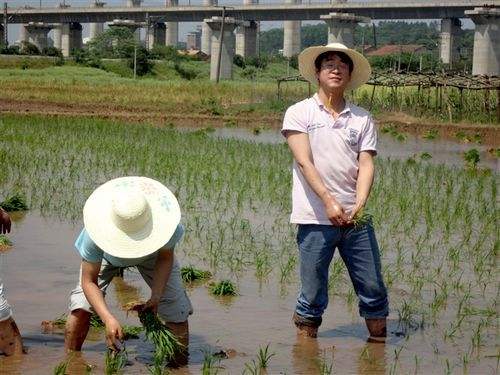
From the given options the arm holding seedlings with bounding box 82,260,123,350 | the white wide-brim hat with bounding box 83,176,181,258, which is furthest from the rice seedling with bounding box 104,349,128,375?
the white wide-brim hat with bounding box 83,176,181,258

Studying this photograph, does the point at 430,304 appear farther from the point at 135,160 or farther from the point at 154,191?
the point at 135,160

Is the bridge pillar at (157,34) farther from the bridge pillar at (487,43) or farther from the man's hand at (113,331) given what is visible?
the man's hand at (113,331)

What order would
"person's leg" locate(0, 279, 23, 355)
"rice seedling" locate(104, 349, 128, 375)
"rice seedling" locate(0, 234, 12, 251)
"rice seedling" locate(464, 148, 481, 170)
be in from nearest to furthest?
"rice seedling" locate(104, 349, 128, 375) < "person's leg" locate(0, 279, 23, 355) < "rice seedling" locate(0, 234, 12, 251) < "rice seedling" locate(464, 148, 481, 170)

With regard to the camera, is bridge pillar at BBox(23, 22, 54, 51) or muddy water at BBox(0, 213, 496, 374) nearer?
muddy water at BBox(0, 213, 496, 374)

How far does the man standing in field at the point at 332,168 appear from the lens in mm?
5094

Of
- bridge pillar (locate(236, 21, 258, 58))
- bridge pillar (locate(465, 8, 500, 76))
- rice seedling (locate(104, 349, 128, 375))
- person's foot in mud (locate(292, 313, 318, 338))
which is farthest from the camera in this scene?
bridge pillar (locate(236, 21, 258, 58))

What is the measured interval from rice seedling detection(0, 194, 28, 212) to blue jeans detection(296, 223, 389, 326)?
4.68 m

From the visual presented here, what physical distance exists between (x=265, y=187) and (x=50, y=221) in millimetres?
3387

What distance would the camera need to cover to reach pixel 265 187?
11672 mm

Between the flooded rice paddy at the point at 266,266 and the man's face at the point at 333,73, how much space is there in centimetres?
135

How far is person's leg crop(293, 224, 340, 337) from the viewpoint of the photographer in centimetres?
511

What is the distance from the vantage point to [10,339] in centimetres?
468

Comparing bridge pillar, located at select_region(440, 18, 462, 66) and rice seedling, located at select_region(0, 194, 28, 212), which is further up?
bridge pillar, located at select_region(440, 18, 462, 66)

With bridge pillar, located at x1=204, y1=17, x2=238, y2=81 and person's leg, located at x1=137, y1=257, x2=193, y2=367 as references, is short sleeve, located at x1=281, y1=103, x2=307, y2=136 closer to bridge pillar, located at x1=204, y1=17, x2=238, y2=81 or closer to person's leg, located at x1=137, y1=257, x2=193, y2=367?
person's leg, located at x1=137, y1=257, x2=193, y2=367
